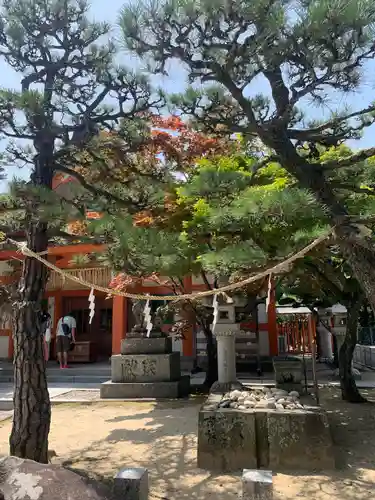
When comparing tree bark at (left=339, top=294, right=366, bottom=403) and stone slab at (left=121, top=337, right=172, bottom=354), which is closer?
tree bark at (left=339, top=294, right=366, bottom=403)

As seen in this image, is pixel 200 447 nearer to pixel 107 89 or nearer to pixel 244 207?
pixel 244 207

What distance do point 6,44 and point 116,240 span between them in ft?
8.84

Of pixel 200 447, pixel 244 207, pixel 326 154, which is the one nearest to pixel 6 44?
pixel 244 207

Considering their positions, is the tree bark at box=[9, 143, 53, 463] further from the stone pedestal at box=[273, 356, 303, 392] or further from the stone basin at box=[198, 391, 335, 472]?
the stone pedestal at box=[273, 356, 303, 392]

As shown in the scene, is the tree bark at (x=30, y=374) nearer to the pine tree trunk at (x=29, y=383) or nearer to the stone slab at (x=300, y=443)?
the pine tree trunk at (x=29, y=383)

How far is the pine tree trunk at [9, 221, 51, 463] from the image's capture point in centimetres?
429

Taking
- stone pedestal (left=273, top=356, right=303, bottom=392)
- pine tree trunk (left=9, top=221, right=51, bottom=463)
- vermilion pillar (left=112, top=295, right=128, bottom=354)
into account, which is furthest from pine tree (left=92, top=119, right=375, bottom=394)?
vermilion pillar (left=112, top=295, right=128, bottom=354)

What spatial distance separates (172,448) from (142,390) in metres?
3.73

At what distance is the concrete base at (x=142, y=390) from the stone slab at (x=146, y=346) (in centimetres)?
75

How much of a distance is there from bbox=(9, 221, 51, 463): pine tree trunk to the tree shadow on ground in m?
0.60

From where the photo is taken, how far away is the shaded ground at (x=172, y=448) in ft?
14.0

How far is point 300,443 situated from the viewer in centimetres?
480

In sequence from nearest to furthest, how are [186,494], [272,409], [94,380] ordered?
[186,494], [272,409], [94,380]

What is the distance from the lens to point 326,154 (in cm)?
670
